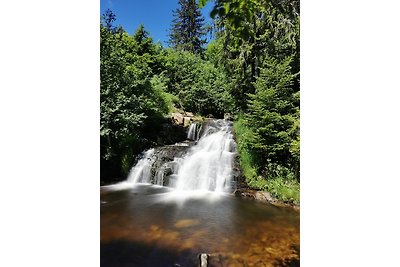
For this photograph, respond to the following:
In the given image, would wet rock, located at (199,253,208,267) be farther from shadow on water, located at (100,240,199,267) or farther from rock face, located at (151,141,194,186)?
rock face, located at (151,141,194,186)

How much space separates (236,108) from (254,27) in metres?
1.22

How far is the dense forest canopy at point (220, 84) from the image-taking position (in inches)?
108

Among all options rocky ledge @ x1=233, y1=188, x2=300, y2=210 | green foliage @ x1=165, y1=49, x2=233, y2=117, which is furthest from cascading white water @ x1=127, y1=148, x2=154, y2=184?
rocky ledge @ x1=233, y1=188, x2=300, y2=210

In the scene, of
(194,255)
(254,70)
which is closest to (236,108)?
(254,70)

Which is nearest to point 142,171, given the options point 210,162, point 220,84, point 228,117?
point 210,162

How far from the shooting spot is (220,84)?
3969mm

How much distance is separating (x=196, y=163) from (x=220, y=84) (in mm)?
1108

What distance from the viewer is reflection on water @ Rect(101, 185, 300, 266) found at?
2057 mm

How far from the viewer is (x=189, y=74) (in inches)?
127

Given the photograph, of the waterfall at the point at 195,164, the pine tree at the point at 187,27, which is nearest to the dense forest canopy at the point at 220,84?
the pine tree at the point at 187,27

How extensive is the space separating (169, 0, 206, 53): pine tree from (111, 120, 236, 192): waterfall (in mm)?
1558

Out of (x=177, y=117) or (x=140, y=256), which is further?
(x=177, y=117)

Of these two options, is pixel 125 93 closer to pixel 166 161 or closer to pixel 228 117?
pixel 166 161
